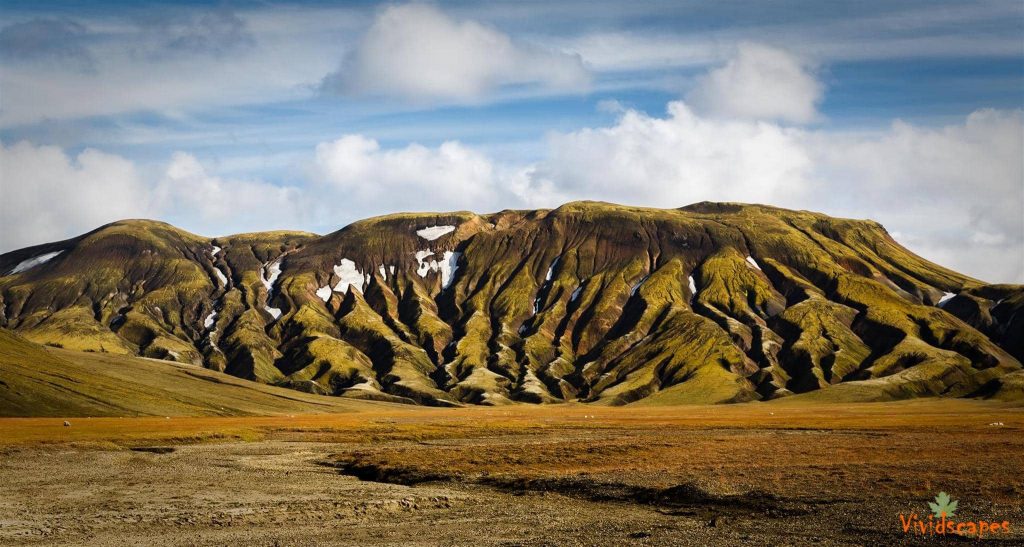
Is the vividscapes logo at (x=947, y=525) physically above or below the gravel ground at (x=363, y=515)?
above

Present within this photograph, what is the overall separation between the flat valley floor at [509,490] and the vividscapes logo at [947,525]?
64 centimetres

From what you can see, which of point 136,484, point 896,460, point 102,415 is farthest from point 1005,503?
point 102,415

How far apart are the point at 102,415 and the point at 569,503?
15338 cm

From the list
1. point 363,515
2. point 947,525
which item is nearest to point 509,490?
point 363,515

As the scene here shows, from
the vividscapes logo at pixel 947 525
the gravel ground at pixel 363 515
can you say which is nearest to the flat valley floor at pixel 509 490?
the gravel ground at pixel 363 515

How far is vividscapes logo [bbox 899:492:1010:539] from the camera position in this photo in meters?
41.7

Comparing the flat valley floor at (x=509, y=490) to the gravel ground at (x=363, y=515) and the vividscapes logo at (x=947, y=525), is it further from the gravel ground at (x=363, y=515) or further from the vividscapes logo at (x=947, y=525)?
the vividscapes logo at (x=947, y=525)

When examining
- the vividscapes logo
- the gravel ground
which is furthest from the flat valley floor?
the vividscapes logo

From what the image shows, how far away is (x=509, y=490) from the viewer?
65062 millimetres

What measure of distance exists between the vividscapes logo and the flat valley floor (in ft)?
2.10

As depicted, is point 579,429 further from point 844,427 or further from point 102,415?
point 102,415

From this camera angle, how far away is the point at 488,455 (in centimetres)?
8806

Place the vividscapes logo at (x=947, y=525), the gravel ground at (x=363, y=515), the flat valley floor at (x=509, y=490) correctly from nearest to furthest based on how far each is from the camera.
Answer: the vividscapes logo at (x=947, y=525) < the gravel ground at (x=363, y=515) < the flat valley floor at (x=509, y=490)

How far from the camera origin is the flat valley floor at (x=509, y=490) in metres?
46.8
